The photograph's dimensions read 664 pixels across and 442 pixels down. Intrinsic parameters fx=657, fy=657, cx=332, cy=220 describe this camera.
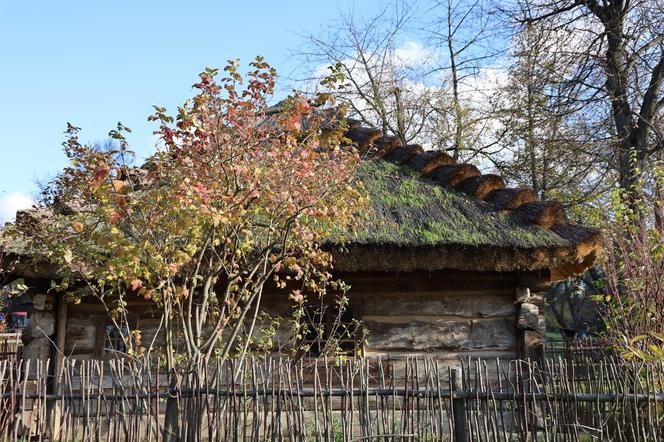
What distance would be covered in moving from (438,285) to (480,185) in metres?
1.62

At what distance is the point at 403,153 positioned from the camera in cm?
952

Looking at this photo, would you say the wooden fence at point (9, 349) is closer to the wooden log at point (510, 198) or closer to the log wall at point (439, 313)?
the log wall at point (439, 313)

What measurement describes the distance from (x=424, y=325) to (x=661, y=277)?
2.64m

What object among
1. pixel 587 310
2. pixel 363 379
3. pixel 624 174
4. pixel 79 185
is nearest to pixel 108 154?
pixel 79 185

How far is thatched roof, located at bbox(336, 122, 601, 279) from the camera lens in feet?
24.0

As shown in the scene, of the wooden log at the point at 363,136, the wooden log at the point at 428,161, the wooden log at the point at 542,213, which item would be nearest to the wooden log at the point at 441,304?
the wooden log at the point at 542,213

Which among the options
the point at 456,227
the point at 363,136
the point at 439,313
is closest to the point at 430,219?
the point at 456,227

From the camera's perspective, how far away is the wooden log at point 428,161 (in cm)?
904

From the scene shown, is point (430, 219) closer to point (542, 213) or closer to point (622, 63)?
point (542, 213)

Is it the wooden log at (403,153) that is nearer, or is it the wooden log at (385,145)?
the wooden log at (403,153)

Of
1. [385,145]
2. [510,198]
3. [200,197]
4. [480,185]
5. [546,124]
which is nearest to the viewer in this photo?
[200,197]

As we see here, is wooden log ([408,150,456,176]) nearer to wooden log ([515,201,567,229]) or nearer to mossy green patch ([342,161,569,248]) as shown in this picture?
mossy green patch ([342,161,569,248])

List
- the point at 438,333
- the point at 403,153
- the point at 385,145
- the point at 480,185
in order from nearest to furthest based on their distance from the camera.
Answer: the point at 438,333 → the point at 480,185 → the point at 403,153 → the point at 385,145

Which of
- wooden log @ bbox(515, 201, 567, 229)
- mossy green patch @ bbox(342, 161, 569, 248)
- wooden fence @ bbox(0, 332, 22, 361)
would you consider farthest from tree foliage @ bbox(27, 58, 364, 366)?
wooden fence @ bbox(0, 332, 22, 361)
